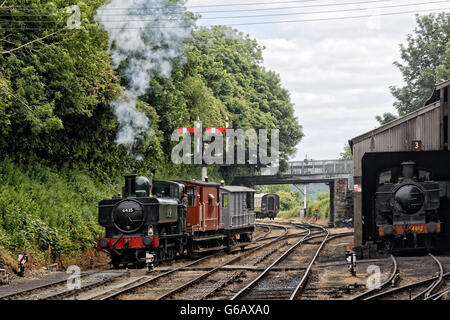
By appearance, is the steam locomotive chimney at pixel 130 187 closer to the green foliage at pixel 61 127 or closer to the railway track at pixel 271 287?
the green foliage at pixel 61 127

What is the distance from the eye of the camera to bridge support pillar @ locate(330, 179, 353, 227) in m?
47.4

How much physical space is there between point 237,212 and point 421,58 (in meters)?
36.2

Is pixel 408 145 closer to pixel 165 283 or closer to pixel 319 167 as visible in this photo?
pixel 165 283

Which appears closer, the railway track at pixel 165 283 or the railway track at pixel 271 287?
the railway track at pixel 271 287

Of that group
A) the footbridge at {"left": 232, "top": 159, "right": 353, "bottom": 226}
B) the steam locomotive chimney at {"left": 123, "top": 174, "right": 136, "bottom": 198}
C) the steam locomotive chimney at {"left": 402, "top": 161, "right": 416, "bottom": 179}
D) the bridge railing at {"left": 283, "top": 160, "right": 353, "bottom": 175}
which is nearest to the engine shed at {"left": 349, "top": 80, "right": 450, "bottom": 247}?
the steam locomotive chimney at {"left": 402, "top": 161, "right": 416, "bottom": 179}

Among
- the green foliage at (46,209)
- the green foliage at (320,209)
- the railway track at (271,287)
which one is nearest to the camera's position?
the railway track at (271,287)

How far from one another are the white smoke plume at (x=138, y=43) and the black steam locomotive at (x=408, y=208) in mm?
11528

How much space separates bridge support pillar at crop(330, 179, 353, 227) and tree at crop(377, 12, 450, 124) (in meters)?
12.5

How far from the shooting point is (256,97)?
5666cm

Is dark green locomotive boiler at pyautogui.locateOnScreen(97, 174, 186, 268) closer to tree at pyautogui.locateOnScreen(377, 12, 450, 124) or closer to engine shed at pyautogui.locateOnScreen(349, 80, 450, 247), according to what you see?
engine shed at pyautogui.locateOnScreen(349, 80, 450, 247)

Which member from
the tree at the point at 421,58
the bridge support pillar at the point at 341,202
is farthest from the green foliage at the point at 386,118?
the bridge support pillar at the point at 341,202

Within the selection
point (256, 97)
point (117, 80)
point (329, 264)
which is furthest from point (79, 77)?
point (256, 97)

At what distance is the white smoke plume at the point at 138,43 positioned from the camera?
26.5 m
